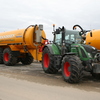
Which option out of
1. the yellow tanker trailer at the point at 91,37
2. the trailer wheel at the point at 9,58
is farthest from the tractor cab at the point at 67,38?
the trailer wheel at the point at 9,58

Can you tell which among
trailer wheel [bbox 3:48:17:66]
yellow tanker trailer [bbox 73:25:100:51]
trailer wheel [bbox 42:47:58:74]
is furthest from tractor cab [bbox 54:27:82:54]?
trailer wheel [bbox 3:48:17:66]

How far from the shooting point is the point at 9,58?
1150 cm

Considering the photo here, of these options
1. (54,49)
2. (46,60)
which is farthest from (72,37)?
(46,60)

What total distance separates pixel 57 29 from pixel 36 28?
3184 mm

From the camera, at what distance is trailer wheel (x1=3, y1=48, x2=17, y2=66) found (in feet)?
37.5

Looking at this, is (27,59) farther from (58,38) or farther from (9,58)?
(58,38)

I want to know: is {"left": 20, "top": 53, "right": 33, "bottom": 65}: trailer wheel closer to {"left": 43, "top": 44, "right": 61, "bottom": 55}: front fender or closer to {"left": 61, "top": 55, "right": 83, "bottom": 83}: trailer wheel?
{"left": 43, "top": 44, "right": 61, "bottom": 55}: front fender

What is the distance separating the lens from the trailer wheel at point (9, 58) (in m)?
11.4

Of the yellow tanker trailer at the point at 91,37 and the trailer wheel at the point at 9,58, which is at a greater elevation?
the yellow tanker trailer at the point at 91,37

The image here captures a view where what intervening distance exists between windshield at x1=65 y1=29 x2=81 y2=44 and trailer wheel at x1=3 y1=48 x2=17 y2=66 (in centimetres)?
525

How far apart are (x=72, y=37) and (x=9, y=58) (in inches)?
220

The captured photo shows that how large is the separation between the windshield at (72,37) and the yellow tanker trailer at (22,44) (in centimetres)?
346

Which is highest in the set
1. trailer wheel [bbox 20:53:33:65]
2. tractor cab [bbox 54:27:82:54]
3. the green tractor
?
tractor cab [bbox 54:27:82:54]

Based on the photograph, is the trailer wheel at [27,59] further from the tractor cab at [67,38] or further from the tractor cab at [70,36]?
the tractor cab at [70,36]
